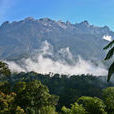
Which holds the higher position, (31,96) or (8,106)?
(31,96)

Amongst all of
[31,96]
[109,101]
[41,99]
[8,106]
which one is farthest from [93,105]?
[41,99]

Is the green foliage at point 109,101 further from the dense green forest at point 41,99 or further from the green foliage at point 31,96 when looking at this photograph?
the green foliage at point 31,96

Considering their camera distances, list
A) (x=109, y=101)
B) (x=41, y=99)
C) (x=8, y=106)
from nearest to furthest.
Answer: (x=109, y=101) → (x=8, y=106) → (x=41, y=99)

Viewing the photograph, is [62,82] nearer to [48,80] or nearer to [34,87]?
[48,80]

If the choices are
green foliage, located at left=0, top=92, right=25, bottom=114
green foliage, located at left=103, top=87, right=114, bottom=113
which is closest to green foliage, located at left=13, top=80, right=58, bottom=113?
green foliage, located at left=0, top=92, right=25, bottom=114

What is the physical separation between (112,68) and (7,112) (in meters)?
22.0

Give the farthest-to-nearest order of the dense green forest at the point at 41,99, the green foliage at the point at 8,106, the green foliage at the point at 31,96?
the green foliage at the point at 31,96, the green foliage at the point at 8,106, the dense green forest at the point at 41,99

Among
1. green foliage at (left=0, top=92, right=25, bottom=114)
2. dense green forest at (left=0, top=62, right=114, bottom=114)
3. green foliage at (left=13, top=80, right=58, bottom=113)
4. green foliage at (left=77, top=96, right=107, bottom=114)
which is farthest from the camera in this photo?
green foliage at (left=13, top=80, right=58, bottom=113)

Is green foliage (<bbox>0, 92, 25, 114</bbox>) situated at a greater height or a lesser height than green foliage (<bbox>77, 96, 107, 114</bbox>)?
lesser

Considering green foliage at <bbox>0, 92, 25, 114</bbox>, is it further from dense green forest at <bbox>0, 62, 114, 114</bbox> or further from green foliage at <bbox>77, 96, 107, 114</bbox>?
green foliage at <bbox>77, 96, 107, 114</bbox>

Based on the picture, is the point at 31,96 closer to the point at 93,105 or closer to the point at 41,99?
the point at 41,99

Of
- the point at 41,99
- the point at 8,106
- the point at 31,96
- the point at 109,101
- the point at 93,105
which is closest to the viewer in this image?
the point at 93,105

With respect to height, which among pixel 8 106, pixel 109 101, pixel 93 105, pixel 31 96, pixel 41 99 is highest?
pixel 109 101

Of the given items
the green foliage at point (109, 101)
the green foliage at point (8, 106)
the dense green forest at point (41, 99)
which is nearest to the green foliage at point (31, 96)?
the dense green forest at point (41, 99)
